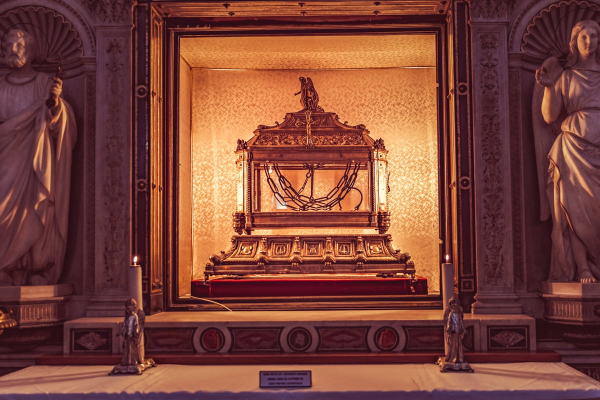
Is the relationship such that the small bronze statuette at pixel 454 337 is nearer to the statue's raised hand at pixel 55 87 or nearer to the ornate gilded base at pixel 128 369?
the ornate gilded base at pixel 128 369

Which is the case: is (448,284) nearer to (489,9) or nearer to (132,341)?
(132,341)

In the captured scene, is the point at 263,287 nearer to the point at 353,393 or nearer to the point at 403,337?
Result: the point at 403,337

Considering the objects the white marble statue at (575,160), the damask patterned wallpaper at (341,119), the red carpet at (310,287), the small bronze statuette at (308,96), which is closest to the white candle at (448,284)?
the white marble statue at (575,160)

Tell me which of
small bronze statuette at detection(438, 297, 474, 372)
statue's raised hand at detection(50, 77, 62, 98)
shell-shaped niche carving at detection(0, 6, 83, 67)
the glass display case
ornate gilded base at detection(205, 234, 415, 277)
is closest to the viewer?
small bronze statuette at detection(438, 297, 474, 372)

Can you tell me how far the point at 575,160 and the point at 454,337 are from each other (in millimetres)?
1791

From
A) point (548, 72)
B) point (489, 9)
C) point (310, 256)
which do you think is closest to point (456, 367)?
point (548, 72)

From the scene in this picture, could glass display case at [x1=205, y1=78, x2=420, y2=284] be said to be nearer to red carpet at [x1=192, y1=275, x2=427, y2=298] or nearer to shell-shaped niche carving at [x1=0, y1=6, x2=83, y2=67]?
red carpet at [x1=192, y1=275, x2=427, y2=298]

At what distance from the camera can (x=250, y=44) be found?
6090 mm

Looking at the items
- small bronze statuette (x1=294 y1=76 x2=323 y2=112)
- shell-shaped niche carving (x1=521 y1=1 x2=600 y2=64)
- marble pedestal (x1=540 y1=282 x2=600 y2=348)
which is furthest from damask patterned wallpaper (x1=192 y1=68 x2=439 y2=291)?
marble pedestal (x1=540 y1=282 x2=600 y2=348)

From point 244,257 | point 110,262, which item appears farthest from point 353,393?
point 244,257

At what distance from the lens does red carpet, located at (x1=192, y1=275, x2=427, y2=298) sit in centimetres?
559

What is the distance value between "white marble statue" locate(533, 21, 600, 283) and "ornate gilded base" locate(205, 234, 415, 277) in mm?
1524

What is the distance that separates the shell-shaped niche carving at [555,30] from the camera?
504cm

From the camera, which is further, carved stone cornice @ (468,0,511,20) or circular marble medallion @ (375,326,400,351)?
carved stone cornice @ (468,0,511,20)
